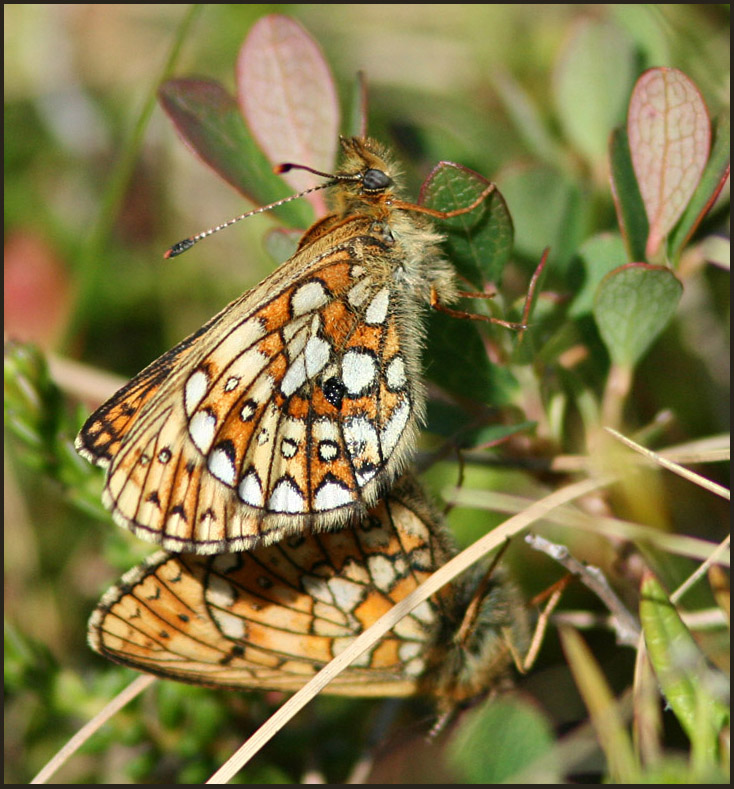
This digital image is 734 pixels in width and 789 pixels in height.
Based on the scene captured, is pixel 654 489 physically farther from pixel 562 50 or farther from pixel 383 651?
pixel 562 50

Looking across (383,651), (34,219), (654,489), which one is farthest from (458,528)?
(34,219)

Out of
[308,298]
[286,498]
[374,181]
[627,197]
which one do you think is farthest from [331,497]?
[627,197]

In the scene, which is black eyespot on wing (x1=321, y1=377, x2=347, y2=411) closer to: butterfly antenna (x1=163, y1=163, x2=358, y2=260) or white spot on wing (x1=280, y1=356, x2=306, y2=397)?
white spot on wing (x1=280, y1=356, x2=306, y2=397)

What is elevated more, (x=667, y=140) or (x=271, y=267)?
(x=667, y=140)

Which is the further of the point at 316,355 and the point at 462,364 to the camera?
the point at 462,364

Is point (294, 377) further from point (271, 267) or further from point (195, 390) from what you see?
point (271, 267)

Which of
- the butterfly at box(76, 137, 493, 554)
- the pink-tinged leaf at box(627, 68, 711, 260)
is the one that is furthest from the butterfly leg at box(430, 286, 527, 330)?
the pink-tinged leaf at box(627, 68, 711, 260)
